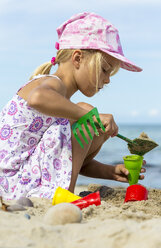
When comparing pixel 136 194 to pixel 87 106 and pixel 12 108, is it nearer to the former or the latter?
pixel 87 106

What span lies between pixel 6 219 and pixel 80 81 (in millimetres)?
1382

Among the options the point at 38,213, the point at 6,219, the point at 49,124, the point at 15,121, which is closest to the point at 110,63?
the point at 49,124

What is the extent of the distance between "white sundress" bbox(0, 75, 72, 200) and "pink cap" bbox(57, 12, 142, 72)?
1.87 feet

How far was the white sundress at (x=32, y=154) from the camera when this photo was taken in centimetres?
239

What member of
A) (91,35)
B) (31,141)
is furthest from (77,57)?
(31,141)

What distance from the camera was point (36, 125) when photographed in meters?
2.48

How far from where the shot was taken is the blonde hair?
8.21 ft

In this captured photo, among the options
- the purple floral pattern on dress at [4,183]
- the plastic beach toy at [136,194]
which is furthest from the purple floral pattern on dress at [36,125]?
the plastic beach toy at [136,194]

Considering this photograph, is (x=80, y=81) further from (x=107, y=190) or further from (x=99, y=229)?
(x=99, y=229)

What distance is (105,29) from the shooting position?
2.59 m

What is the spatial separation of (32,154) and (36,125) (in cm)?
20

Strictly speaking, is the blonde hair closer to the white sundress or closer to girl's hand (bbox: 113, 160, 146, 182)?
the white sundress

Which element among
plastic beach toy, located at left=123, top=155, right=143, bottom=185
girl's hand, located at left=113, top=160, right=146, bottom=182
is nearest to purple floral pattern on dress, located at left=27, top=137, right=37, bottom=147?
plastic beach toy, located at left=123, top=155, right=143, bottom=185

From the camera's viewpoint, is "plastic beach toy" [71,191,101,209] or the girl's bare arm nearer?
"plastic beach toy" [71,191,101,209]
